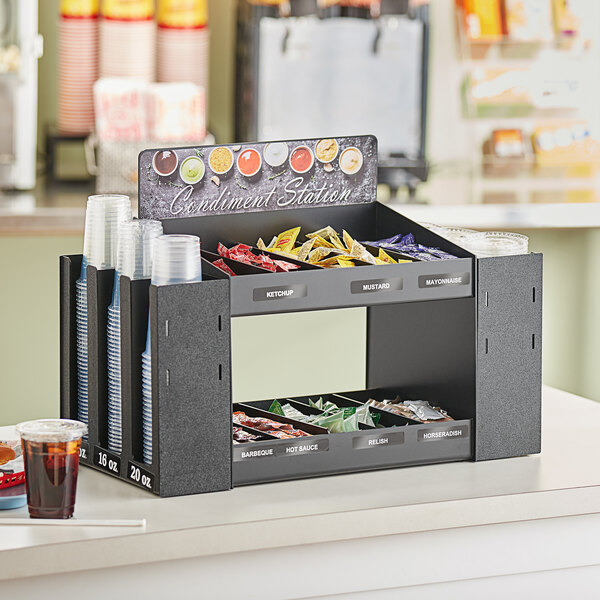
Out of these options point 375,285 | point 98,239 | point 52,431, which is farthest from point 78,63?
point 52,431

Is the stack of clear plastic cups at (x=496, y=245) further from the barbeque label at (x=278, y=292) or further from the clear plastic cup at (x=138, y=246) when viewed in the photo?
the clear plastic cup at (x=138, y=246)

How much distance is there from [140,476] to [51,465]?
0.14 m

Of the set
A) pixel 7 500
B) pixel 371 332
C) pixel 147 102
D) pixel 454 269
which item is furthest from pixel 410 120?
pixel 7 500

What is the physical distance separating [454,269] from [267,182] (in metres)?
0.25

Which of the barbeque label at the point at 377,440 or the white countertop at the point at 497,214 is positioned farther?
the white countertop at the point at 497,214

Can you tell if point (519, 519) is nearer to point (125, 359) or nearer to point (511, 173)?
point (125, 359)

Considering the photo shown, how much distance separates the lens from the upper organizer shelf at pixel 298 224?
49.2 inches

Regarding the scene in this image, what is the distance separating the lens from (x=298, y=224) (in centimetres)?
145

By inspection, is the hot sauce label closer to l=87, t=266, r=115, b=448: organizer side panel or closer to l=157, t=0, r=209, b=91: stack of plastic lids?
l=157, t=0, r=209, b=91: stack of plastic lids

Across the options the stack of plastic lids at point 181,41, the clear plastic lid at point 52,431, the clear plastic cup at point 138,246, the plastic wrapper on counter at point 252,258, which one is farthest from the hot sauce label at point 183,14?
the clear plastic lid at point 52,431

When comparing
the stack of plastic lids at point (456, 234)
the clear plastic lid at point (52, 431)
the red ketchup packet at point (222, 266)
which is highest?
the stack of plastic lids at point (456, 234)

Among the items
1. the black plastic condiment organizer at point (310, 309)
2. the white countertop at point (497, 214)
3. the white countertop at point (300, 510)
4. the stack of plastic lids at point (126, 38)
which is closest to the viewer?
the white countertop at point (300, 510)

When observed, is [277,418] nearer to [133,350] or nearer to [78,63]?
[133,350]

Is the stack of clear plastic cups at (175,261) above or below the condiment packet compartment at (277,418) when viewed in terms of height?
above
